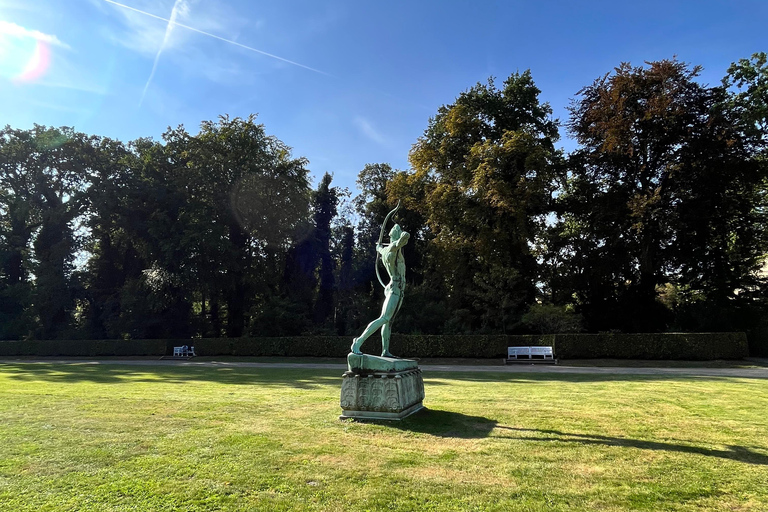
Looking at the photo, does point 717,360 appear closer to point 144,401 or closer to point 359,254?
point 144,401

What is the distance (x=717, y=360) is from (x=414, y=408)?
63.1 ft

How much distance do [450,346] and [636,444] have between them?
61.8 ft

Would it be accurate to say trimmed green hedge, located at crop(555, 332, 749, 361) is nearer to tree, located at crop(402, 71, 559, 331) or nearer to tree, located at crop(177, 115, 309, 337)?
tree, located at crop(402, 71, 559, 331)

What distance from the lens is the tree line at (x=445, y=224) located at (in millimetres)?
25734

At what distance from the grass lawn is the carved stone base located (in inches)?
12.4

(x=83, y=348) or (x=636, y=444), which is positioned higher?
(x=83, y=348)

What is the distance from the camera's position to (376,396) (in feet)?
26.2

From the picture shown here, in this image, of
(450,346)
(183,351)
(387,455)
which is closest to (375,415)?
(387,455)

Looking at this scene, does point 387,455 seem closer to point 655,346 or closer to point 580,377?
point 580,377

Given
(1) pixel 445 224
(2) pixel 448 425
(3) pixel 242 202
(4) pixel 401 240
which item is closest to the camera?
(2) pixel 448 425

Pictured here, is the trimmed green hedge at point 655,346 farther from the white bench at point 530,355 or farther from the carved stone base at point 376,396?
the carved stone base at point 376,396

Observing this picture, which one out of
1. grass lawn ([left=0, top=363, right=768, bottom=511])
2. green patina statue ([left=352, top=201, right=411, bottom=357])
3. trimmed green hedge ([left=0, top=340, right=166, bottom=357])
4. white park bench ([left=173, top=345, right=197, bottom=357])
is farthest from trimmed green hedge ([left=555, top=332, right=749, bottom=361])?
trimmed green hedge ([left=0, top=340, right=166, bottom=357])

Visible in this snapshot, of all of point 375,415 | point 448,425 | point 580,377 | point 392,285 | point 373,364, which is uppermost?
point 392,285

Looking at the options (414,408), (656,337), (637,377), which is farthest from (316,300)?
(414,408)
